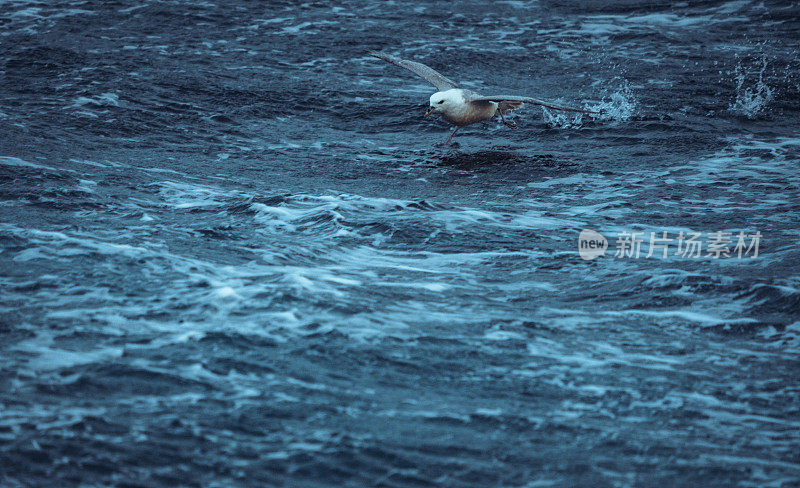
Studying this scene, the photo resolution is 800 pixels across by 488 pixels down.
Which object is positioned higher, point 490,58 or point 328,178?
point 490,58

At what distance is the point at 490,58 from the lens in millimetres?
14922

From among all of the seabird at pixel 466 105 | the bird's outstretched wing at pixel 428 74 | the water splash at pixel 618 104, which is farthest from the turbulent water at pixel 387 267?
the bird's outstretched wing at pixel 428 74

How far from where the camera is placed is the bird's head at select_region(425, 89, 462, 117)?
1096 centimetres

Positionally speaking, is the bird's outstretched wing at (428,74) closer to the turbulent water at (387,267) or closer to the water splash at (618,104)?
the turbulent water at (387,267)

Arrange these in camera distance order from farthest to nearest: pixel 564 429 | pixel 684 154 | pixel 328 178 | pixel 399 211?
pixel 684 154 < pixel 328 178 < pixel 399 211 < pixel 564 429

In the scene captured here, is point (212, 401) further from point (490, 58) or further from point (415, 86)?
point (490, 58)

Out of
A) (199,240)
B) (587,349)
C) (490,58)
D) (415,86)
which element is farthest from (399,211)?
(490,58)

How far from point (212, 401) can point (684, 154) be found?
7.82 meters

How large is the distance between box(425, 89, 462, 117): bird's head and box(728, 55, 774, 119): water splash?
4225 millimetres

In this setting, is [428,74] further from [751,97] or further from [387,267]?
[387,267]

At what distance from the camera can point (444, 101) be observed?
10969 mm

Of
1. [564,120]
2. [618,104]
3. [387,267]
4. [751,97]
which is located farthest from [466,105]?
[751,97]

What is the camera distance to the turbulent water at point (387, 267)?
4574 mm

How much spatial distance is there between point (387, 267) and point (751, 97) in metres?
7.73
